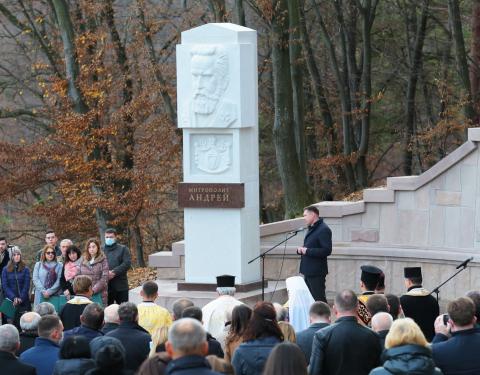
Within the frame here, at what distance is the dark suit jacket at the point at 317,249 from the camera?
15406mm

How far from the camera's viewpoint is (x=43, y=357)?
898 centimetres

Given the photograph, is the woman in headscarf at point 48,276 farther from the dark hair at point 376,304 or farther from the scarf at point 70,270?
the dark hair at point 376,304

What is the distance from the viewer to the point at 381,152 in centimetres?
3312

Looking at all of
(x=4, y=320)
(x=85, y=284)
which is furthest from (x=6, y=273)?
(x=85, y=284)

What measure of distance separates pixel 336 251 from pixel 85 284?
691cm

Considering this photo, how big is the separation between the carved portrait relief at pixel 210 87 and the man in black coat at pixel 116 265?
6.77 ft

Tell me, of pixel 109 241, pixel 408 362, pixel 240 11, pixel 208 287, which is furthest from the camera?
pixel 240 11

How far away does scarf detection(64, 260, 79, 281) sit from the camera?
15.2 meters

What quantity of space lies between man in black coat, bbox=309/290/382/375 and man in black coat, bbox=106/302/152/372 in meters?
1.46

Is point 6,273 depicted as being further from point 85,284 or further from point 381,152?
point 381,152

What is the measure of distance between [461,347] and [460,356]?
6 cm

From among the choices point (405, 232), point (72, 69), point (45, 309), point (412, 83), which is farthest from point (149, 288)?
point (412, 83)

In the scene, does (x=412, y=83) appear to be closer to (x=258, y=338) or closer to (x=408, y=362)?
(x=258, y=338)

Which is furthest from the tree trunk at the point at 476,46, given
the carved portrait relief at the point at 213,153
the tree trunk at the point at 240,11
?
the carved portrait relief at the point at 213,153
